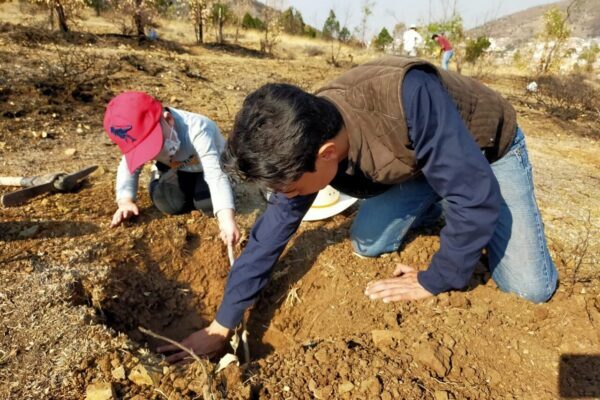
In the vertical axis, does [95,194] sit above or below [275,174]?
below

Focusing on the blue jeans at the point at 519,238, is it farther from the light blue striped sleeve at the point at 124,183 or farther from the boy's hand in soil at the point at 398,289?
the light blue striped sleeve at the point at 124,183

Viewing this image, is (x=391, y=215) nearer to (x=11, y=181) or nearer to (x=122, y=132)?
(x=122, y=132)

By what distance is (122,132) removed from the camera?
2.07m

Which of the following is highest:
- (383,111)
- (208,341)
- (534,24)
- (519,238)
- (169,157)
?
(534,24)

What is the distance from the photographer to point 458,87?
171 centimetres

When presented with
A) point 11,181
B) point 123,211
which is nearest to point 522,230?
point 123,211

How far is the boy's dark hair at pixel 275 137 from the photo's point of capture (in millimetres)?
1261

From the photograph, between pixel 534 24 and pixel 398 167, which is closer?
pixel 398 167

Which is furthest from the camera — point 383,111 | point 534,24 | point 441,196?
point 534,24

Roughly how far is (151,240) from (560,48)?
14.7m

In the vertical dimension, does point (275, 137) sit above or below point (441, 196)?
above

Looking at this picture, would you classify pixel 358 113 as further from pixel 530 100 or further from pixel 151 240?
pixel 530 100

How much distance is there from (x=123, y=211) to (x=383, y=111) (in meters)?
1.64

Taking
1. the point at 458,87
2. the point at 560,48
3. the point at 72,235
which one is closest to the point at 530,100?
the point at 560,48
